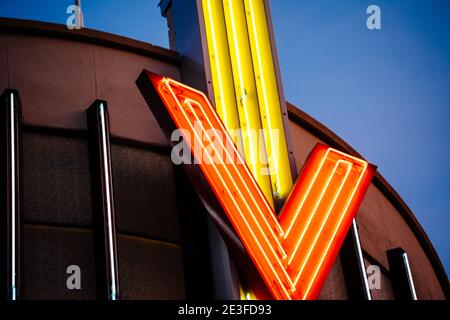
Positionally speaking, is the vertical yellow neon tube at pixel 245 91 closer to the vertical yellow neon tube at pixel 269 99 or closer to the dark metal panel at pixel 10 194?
the vertical yellow neon tube at pixel 269 99

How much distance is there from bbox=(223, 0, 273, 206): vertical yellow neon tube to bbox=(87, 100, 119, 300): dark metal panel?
1.57 m

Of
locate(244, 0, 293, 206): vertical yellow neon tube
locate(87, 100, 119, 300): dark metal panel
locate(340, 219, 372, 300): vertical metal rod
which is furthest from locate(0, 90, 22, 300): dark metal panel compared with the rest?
locate(340, 219, 372, 300): vertical metal rod

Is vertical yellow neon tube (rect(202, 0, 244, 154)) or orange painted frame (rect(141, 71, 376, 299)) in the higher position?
vertical yellow neon tube (rect(202, 0, 244, 154))

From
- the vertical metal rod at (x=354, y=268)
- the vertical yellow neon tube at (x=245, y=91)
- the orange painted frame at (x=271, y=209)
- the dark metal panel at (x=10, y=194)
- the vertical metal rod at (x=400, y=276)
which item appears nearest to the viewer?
the dark metal panel at (x=10, y=194)

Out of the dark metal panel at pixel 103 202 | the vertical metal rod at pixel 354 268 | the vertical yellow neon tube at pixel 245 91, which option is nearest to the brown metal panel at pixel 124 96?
the dark metal panel at pixel 103 202

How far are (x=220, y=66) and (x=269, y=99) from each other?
2.20ft

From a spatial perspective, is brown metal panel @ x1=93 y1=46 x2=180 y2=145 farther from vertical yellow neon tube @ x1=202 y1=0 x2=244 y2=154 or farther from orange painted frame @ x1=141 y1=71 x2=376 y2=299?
orange painted frame @ x1=141 y1=71 x2=376 y2=299

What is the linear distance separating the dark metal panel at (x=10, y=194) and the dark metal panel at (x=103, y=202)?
30.1 inches

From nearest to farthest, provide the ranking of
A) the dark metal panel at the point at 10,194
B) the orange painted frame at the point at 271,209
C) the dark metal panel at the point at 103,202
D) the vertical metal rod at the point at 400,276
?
the dark metal panel at the point at 10,194 → the dark metal panel at the point at 103,202 → the orange painted frame at the point at 271,209 → the vertical metal rod at the point at 400,276

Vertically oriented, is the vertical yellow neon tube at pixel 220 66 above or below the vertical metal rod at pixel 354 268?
above

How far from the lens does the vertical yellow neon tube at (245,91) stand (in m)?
8.89

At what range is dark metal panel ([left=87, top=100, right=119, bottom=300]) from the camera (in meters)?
7.57
